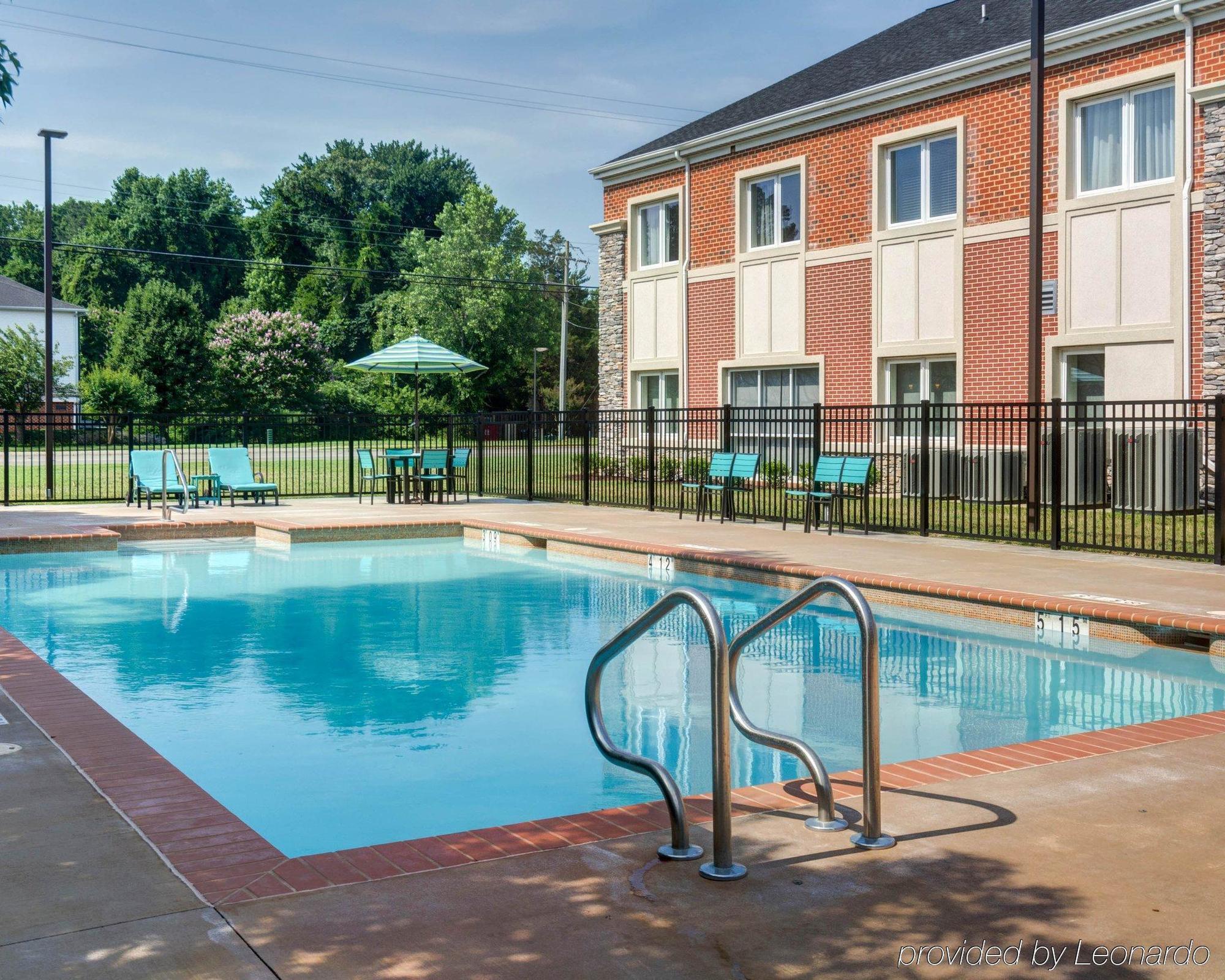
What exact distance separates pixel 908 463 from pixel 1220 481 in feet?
23.7

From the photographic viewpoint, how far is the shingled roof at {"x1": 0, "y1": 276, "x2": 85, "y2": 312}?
5594cm

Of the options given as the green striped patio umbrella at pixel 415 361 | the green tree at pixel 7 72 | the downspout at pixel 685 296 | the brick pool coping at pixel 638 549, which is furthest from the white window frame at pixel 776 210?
the green tree at pixel 7 72

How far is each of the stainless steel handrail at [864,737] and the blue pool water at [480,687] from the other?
4.87 ft

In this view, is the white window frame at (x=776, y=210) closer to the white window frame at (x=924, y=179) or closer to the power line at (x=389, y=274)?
the white window frame at (x=924, y=179)

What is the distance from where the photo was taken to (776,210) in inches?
971

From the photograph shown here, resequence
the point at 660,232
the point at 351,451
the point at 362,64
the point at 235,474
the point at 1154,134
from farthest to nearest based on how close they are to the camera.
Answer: the point at 362,64, the point at 660,232, the point at 351,451, the point at 235,474, the point at 1154,134

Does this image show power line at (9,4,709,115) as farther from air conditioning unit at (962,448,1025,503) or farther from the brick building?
air conditioning unit at (962,448,1025,503)

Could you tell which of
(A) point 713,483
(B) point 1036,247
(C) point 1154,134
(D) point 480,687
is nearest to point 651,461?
(A) point 713,483

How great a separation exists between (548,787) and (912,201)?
1795cm

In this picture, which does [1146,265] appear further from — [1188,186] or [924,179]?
[924,179]

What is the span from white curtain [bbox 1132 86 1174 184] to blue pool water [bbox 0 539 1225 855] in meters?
10.2

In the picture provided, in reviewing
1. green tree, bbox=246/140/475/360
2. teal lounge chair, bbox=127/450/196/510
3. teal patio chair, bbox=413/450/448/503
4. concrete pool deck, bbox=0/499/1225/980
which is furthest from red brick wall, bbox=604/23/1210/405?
green tree, bbox=246/140/475/360

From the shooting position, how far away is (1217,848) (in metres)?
4.31

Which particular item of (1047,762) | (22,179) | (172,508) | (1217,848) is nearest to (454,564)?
(172,508)
